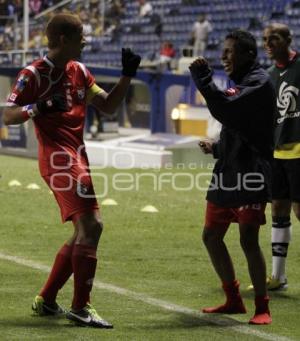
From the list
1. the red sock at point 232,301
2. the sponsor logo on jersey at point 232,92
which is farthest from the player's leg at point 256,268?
the sponsor logo on jersey at point 232,92

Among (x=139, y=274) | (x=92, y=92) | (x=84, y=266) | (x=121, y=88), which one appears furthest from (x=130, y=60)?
(x=139, y=274)

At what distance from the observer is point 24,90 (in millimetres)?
6422

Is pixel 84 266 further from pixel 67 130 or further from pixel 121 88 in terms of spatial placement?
pixel 121 88

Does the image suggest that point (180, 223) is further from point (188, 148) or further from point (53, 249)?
point (188, 148)

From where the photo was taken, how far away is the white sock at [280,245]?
7.93 m

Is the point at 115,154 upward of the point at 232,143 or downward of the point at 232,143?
downward

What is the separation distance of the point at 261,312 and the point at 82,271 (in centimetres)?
110

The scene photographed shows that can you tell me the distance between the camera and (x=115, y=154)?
20.4 meters

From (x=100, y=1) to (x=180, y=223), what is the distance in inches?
749

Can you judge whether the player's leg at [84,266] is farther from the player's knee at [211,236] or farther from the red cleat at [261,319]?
the red cleat at [261,319]

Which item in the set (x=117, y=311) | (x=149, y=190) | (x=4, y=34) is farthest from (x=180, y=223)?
(x=4, y=34)

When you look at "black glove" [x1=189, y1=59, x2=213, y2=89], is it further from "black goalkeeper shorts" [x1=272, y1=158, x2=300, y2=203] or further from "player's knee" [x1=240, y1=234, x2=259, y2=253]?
"black goalkeeper shorts" [x1=272, y1=158, x2=300, y2=203]

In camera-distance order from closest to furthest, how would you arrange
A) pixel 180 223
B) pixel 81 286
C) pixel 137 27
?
pixel 81 286 → pixel 180 223 → pixel 137 27

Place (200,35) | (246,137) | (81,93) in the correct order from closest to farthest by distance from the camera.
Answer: (246,137)
(81,93)
(200,35)
